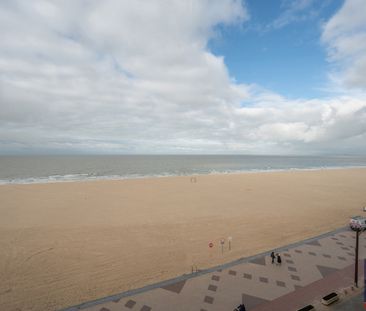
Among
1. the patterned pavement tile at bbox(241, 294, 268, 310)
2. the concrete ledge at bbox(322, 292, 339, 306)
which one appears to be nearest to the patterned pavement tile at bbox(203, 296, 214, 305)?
the patterned pavement tile at bbox(241, 294, 268, 310)

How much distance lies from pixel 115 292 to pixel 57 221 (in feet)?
42.5

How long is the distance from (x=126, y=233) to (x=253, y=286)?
10.6 metres

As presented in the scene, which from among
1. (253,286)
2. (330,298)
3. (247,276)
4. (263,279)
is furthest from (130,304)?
(330,298)

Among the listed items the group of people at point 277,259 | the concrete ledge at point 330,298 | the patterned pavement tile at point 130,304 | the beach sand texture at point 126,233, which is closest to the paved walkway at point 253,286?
the patterned pavement tile at point 130,304

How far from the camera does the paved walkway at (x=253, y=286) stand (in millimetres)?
9594

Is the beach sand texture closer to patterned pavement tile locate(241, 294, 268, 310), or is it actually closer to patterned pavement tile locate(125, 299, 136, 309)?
patterned pavement tile locate(125, 299, 136, 309)

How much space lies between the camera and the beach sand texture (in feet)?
37.5

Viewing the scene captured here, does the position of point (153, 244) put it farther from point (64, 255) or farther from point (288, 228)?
point (288, 228)

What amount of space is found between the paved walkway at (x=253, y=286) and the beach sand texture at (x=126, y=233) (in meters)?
1.04

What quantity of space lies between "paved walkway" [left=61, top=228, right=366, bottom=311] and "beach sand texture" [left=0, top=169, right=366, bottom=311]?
1.04 metres

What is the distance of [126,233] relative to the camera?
17625mm

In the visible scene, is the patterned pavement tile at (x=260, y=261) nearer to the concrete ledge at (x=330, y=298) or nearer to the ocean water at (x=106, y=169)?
the concrete ledge at (x=330, y=298)

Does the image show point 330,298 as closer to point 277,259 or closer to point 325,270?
point 325,270

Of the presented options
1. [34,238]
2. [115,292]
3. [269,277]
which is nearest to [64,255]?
[34,238]
